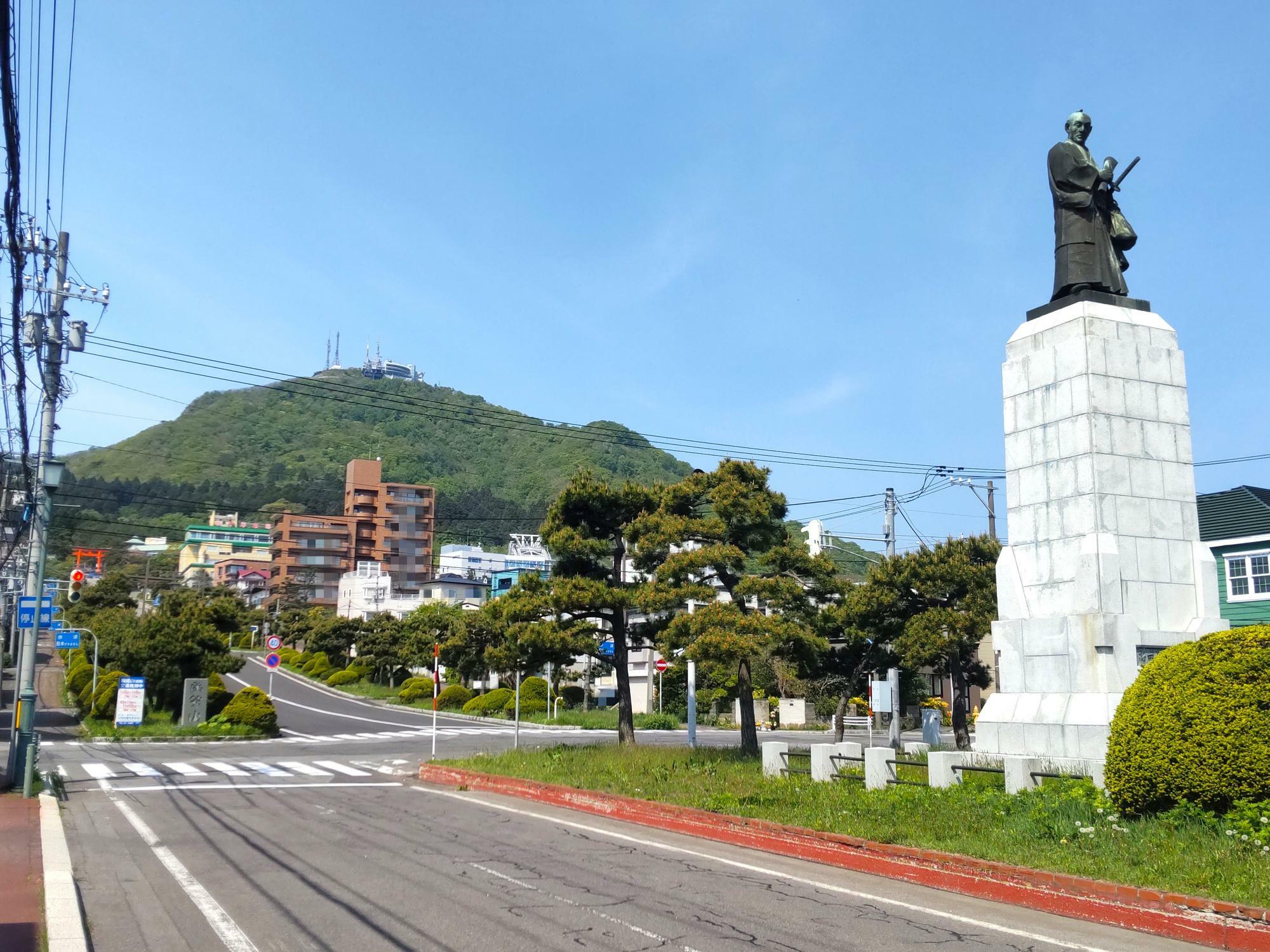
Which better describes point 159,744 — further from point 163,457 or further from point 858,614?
point 163,457

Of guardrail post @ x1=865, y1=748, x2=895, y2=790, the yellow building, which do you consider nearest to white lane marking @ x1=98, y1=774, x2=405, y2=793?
guardrail post @ x1=865, y1=748, x2=895, y2=790

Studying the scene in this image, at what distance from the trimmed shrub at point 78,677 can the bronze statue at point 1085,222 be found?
1745 inches

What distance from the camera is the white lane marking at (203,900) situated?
7766 mm

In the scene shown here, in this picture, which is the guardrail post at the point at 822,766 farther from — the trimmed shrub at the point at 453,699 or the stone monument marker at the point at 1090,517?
the trimmed shrub at the point at 453,699

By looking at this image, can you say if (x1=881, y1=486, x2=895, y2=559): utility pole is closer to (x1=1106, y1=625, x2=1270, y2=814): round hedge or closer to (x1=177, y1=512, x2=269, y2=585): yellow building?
(x1=1106, y1=625, x2=1270, y2=814): round hedge

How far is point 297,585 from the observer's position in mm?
111625

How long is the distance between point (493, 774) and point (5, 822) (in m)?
9.04

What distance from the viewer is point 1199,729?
9852 mm

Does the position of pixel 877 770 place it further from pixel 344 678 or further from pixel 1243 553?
pixel 344 678

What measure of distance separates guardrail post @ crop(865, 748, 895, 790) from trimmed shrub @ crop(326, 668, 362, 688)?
62.5m

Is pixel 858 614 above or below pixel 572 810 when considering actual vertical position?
above

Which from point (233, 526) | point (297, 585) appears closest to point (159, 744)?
point (297, 585)

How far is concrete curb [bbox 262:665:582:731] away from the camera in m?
45.0

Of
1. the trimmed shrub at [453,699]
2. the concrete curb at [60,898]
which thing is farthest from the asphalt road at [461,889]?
the trimmed shrub at [453,699]
